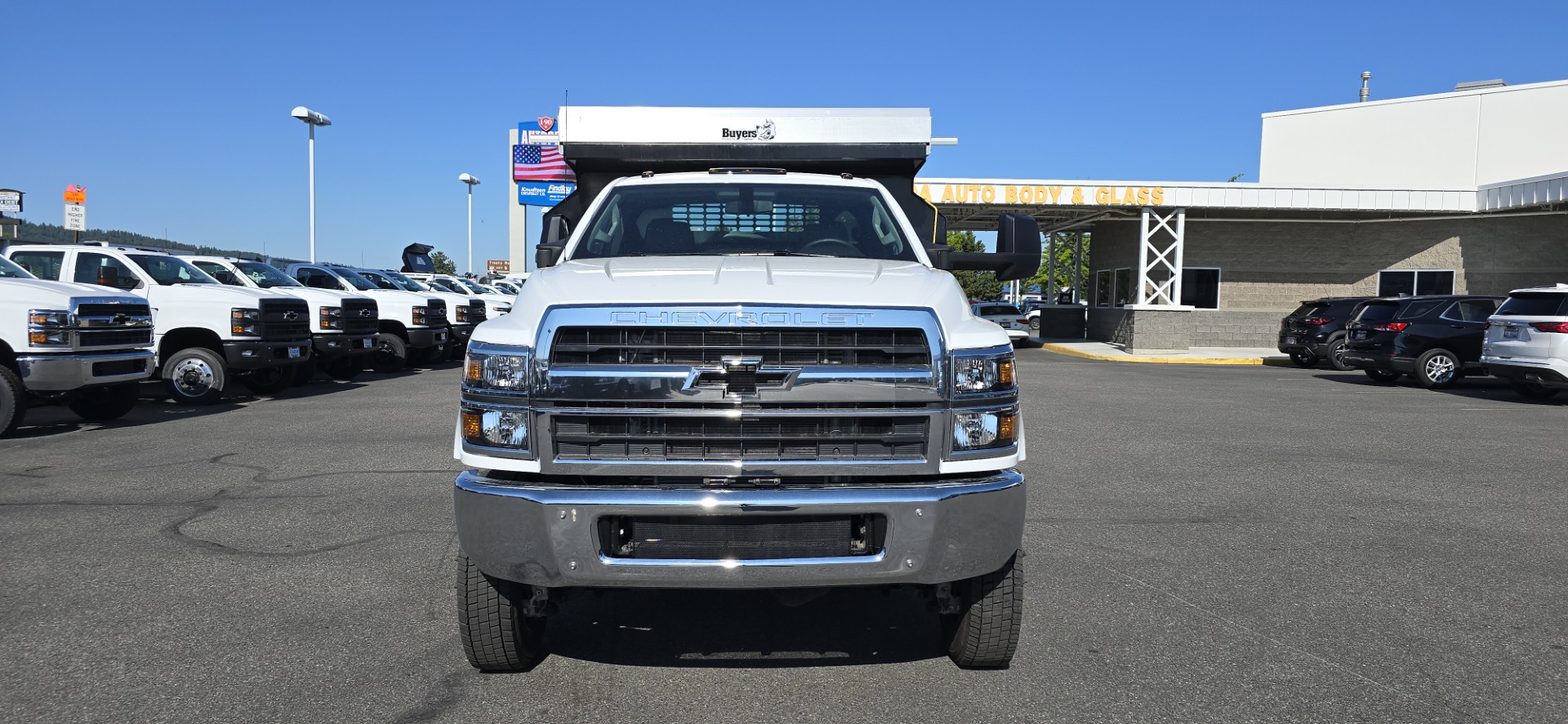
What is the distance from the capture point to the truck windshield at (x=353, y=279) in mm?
19078

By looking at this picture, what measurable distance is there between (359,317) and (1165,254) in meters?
19.5

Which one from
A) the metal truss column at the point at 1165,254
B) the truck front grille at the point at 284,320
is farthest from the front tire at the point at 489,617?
the metal truss column at the point at 1165,254

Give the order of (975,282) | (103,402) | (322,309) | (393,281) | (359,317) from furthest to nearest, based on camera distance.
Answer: (975,282) → (393,281) → (359,317) → (322,309) → (103,402)

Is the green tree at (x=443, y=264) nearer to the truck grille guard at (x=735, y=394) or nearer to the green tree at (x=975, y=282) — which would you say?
the green tree at (x=975, y=282)

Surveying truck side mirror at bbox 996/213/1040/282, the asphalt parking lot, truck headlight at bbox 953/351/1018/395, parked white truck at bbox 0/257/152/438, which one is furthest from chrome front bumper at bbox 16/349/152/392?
truck headlight at bbox 953/351/1018/395

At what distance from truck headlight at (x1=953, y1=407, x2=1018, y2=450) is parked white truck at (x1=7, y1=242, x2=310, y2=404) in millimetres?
12059

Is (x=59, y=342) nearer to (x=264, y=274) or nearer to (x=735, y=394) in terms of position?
(x=264, y=274)

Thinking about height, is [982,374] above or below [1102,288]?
below

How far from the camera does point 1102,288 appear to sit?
33281 mm

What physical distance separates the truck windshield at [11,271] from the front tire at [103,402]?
1.34 metres

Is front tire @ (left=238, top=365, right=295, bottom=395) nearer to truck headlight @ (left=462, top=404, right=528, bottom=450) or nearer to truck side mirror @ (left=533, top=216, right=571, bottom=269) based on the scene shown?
truck side mirror @ (left=533, top=216, right=571, bottom=269)

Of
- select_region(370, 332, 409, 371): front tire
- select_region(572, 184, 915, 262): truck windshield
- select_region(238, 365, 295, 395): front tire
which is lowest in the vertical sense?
select_region(238, 365, 295, 395): front tire

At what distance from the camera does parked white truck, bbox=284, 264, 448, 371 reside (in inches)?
729

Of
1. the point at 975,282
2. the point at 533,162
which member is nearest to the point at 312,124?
the point at 533,162
